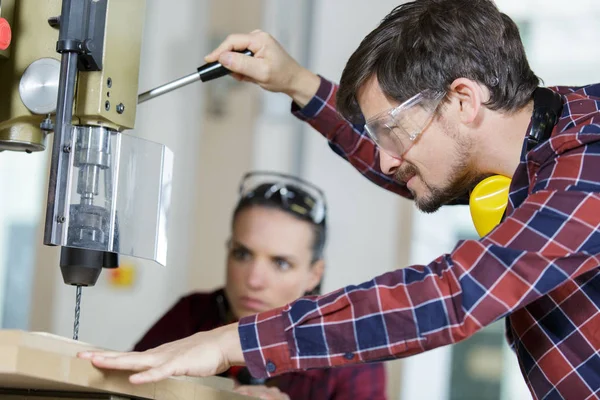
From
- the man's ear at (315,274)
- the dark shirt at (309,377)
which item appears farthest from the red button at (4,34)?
the man's ear at (315,274)

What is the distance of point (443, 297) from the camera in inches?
38.5

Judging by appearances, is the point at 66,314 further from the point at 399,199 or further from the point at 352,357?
the point at 352,357

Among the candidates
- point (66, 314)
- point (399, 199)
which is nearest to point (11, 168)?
point (66, 314)

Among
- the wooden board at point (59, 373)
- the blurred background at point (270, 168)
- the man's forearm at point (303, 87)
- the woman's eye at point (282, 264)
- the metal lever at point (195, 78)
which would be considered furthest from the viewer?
the blurred background at point (270, 168)

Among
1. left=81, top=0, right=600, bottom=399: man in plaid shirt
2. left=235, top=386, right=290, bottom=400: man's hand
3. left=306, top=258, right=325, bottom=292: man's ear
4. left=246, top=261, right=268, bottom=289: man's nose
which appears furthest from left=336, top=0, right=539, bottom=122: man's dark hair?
left=306, top=258, right=325, bottom=292: man's ear

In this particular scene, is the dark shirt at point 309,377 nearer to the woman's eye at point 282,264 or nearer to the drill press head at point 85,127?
the woman's eye at point 282,264

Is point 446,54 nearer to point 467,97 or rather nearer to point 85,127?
point 467,97

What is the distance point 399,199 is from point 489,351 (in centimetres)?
65

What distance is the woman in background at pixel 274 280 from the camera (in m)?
2.06

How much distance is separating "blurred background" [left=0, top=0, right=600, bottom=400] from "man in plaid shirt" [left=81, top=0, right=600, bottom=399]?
1.46 metres

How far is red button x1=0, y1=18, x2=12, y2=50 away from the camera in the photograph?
114 cm

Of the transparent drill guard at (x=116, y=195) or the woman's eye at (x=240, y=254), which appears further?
the woman's eye at (x=240, y=254)

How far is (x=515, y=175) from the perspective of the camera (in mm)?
1210

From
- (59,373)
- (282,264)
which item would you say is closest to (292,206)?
(282,264)
